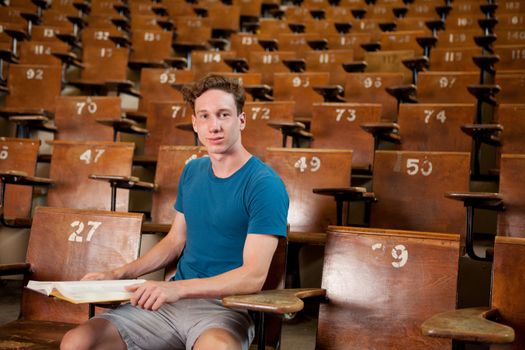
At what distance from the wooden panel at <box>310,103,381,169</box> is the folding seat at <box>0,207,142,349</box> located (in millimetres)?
747

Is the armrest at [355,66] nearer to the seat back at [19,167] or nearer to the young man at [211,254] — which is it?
the seat back at [19,167]

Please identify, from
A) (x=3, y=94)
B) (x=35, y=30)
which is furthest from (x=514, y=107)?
(x=35, y=30)

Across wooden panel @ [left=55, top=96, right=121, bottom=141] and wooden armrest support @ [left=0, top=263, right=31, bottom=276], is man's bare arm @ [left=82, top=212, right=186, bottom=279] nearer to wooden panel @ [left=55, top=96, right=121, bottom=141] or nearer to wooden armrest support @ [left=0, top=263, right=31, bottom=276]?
wooden armrest support @ [left=0, top=263, right=31, bottom=276]

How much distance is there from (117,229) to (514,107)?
94cm

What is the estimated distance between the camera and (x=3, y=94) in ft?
6.59

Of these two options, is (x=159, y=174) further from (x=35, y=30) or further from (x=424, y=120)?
(x=35, y=30)

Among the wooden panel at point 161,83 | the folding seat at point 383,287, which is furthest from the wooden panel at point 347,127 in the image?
the folding seat at point 383,287

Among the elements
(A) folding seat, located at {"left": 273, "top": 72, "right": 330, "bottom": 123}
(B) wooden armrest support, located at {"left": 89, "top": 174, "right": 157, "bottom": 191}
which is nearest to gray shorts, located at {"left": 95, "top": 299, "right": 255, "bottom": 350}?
(B) wooden armrest support, located at {"left": 89, "top": 174, "right": 157, "bottom": 191}

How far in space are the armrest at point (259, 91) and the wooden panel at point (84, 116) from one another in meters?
0.36

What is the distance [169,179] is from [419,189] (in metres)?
0.49

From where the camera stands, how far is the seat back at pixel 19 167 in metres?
1.39

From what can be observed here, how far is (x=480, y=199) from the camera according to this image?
1.01 metres

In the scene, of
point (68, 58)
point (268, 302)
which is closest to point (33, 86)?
point (68, 58)

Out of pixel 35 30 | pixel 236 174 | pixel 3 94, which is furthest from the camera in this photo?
pixel 35 30
